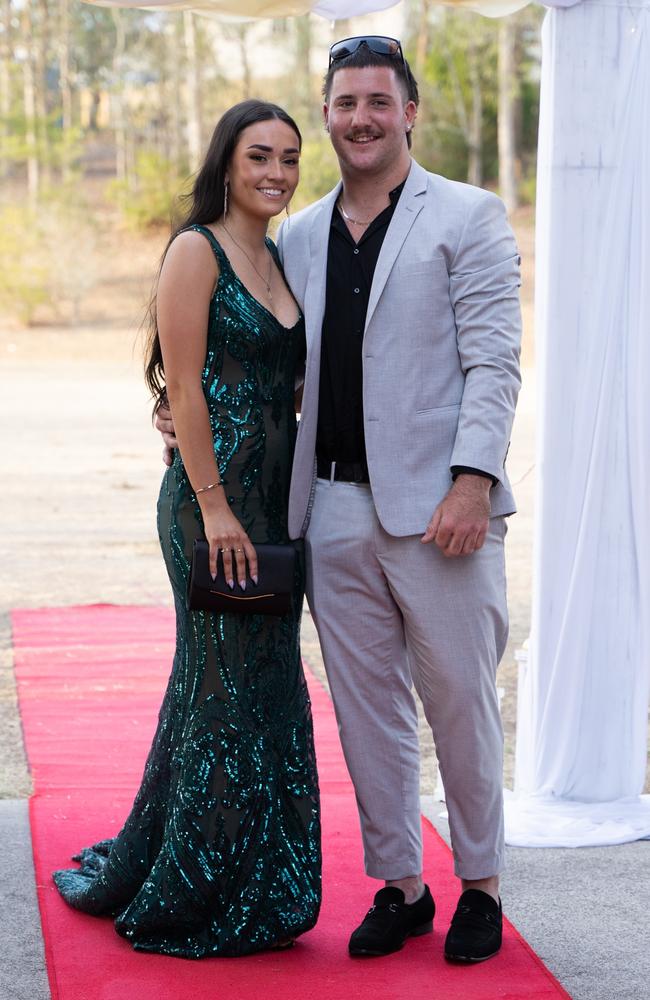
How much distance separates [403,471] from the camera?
2.91m

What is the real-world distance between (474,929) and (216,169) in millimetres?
1789

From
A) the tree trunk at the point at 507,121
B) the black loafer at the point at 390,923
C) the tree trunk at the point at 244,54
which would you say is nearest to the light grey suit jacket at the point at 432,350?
the black loafer at the point at 390,923

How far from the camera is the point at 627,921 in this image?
3207 millimetres

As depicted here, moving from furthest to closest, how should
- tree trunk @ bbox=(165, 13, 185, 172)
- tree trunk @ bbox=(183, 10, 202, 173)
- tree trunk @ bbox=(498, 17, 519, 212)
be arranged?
1. tree trunk @ bbox=(165, 13, 185, 172)
2. tree trunk @ bbox=(183, 10, 202, 173)
3. tree trunk @ bbox=(498, 17, 519, 212)

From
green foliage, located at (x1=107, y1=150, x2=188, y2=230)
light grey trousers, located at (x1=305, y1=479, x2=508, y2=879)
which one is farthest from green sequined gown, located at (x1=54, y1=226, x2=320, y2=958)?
green foliage, located at (x1=107, y1=150, x2=188, y2=230)

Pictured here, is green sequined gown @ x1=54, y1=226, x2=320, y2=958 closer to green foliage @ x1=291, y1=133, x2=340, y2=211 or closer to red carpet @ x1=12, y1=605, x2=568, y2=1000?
red carpet @ x1=12, y1=605, x2=568, y2=1000

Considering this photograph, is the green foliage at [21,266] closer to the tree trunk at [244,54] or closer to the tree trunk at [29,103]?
the tree trunk at [29,103]

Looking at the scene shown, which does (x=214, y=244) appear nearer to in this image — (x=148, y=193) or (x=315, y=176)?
(x=315, y=176)

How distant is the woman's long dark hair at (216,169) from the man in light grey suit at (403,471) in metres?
0.15

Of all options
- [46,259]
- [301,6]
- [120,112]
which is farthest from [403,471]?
[120,112]

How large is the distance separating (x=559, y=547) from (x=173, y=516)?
1.35 metres

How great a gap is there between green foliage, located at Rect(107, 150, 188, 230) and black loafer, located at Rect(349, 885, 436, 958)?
28379 mm

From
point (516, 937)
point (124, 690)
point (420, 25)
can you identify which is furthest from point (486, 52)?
point (516, 937)

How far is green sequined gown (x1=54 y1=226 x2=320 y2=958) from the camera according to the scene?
2.95 m
